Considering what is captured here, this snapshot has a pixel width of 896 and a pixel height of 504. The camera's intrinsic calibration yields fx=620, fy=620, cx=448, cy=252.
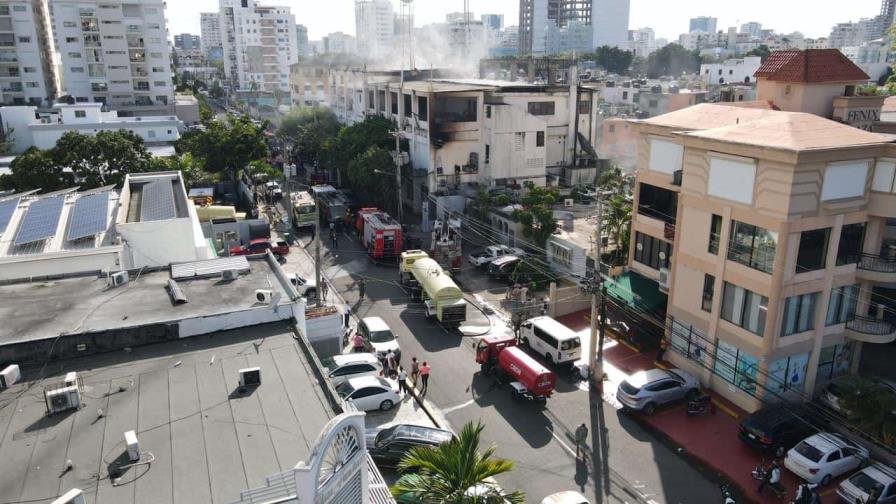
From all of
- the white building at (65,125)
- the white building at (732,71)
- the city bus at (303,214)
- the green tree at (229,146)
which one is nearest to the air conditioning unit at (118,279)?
the city bus at (303,214)

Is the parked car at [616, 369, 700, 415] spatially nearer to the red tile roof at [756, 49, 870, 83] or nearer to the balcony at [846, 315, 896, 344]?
the balcony at [846, 315, 896, 344]

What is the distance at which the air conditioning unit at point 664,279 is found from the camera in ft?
82.9

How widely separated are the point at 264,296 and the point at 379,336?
969 cm

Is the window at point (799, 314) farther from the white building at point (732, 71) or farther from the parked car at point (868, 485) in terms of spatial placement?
the white building at point (732, 71)

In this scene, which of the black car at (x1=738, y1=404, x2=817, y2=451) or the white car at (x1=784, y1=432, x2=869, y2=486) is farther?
the black car at (x1=738, y1=404, x2=817, y2=451)

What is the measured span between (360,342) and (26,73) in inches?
3064

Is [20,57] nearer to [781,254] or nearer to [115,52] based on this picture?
[115,52]

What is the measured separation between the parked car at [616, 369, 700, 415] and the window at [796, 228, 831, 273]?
5429mm

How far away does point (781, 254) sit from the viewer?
1953 centimetres

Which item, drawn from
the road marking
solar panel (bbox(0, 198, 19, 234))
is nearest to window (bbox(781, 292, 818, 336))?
the road marking

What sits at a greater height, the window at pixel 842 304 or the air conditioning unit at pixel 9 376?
the air conditioning unit at pixel 9 376

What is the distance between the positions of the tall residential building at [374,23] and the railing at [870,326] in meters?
165

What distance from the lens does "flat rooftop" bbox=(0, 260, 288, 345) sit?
50.8 ft

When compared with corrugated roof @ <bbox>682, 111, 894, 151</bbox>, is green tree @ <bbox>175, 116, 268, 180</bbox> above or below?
below
